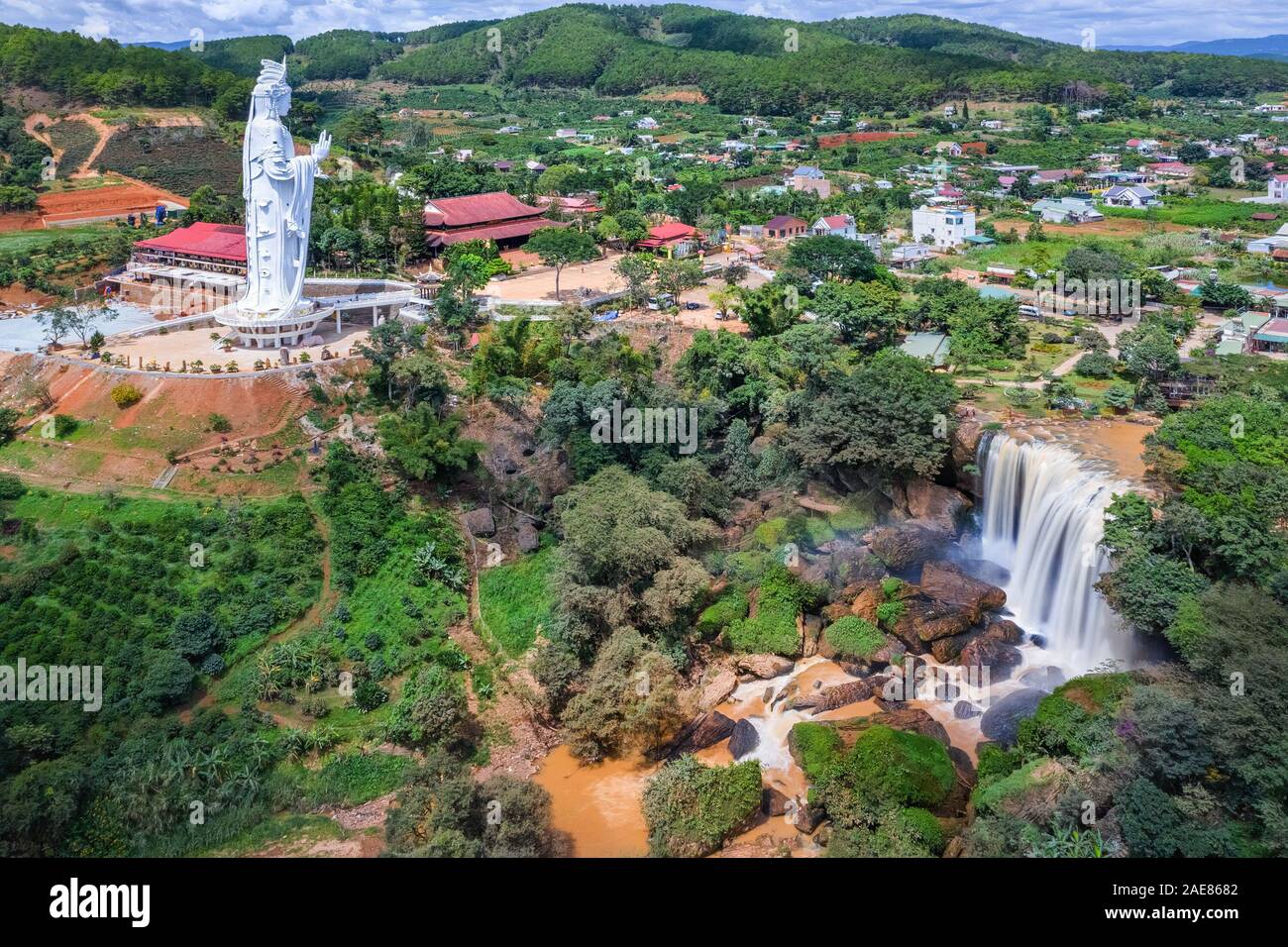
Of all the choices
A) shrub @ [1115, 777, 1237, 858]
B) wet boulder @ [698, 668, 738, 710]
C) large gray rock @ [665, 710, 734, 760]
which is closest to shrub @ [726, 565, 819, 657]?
wet boulder @ [698, 668, 738, 710]

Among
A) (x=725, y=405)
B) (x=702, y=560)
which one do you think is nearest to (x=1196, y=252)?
(x=725, y=405)

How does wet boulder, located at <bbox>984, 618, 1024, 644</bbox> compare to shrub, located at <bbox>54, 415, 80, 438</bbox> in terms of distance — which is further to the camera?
shrub, located at <bbox>54, 415, 80, 438</bbox>

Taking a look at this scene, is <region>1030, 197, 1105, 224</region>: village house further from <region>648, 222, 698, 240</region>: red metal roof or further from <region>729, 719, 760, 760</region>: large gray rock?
<region>729, 719, 760, 760</region>: large gray rock

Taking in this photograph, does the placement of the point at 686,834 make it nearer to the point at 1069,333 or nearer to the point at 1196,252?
the point at 1069,333

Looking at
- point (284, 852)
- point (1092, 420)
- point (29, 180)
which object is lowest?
point (284, 852)

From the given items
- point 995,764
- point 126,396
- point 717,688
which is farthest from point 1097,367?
point 126,396

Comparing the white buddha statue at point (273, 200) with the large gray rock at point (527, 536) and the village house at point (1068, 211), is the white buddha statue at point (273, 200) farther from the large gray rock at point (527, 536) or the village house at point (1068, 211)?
the village house at point (1068, 211)
